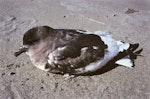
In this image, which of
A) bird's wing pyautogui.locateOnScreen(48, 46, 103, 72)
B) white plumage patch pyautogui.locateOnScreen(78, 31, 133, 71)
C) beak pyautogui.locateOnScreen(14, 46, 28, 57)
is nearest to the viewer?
bird's wing pyautogui.locateOnScreen(48, 46, 103, 72)

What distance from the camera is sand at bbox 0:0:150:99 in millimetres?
4934

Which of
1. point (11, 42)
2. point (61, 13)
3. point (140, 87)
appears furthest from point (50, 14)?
point (140, 87)

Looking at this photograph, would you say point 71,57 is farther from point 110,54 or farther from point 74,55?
point 110,54

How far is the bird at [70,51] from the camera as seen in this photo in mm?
4922

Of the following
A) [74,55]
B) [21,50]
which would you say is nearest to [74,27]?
[21,50]

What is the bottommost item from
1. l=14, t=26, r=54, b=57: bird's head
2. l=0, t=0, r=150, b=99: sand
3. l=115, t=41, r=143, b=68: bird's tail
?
l=0, t=0, r=150, b=99: sand

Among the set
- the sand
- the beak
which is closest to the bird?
the beak

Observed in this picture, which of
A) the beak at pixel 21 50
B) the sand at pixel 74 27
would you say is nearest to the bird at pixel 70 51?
the beak at pixel 21 50

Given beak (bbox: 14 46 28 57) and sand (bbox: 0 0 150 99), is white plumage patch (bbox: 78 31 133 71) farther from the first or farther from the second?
beak (bbox: 14 46 28 57)

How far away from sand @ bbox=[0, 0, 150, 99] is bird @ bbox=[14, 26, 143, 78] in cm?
21

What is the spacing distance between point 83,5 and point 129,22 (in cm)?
122

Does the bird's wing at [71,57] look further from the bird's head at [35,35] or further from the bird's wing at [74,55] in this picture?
the bird's head at [35,35]

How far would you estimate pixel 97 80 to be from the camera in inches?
202

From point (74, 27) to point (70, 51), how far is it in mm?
1743
